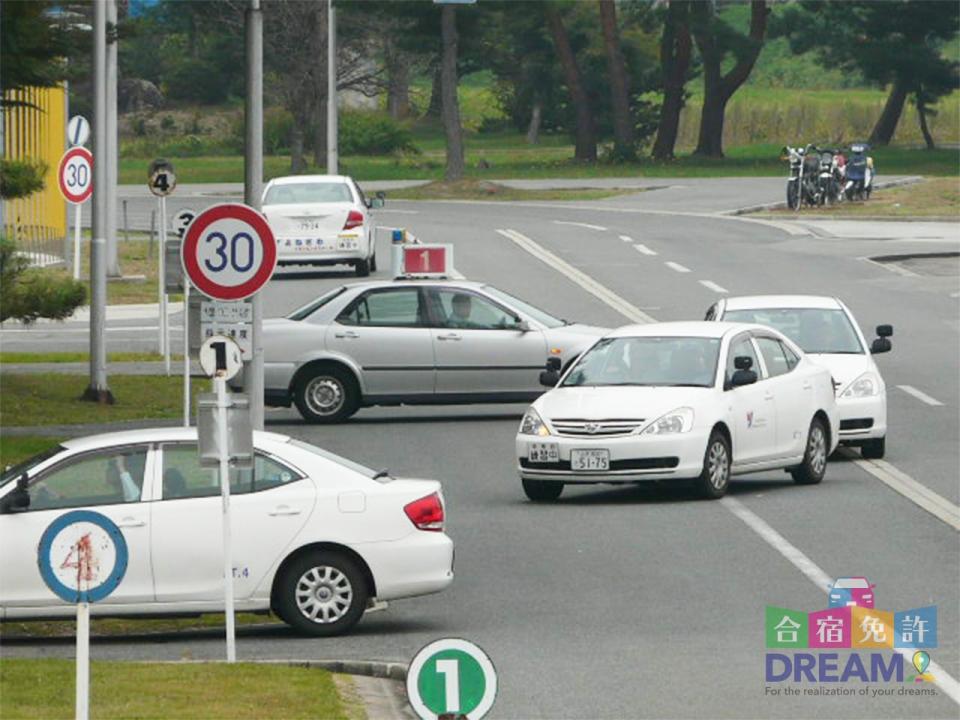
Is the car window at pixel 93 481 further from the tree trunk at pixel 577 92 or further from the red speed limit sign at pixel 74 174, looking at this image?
the tree trunk at pixel 577 92

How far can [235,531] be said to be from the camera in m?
14.5

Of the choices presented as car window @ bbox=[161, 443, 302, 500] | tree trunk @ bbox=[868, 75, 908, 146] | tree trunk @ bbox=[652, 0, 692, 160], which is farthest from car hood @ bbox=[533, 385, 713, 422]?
tree trunk @ bbox=[868, 75, 908, 146]

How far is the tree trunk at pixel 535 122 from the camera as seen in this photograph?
101 m

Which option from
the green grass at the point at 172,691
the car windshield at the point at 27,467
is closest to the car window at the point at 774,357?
the car windshield at the point at 27,467

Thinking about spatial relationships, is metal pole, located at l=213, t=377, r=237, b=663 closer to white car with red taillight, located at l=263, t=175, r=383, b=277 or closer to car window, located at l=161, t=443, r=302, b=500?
car window, located at l=161, t=443, r=302, b=500

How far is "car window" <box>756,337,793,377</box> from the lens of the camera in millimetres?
21281

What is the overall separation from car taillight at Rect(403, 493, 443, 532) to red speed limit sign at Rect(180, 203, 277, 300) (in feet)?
5.70

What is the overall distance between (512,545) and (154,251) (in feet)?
104

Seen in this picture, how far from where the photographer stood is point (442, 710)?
26.2 feet

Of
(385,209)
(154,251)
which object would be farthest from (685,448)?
(385,209)

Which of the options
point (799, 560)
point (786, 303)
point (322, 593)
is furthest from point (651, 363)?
point (322, 593)

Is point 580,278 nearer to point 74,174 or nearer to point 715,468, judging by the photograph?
point 74,174

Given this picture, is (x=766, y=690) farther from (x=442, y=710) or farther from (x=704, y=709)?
(x=442, y=710)

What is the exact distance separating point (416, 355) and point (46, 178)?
20078 millimetres
